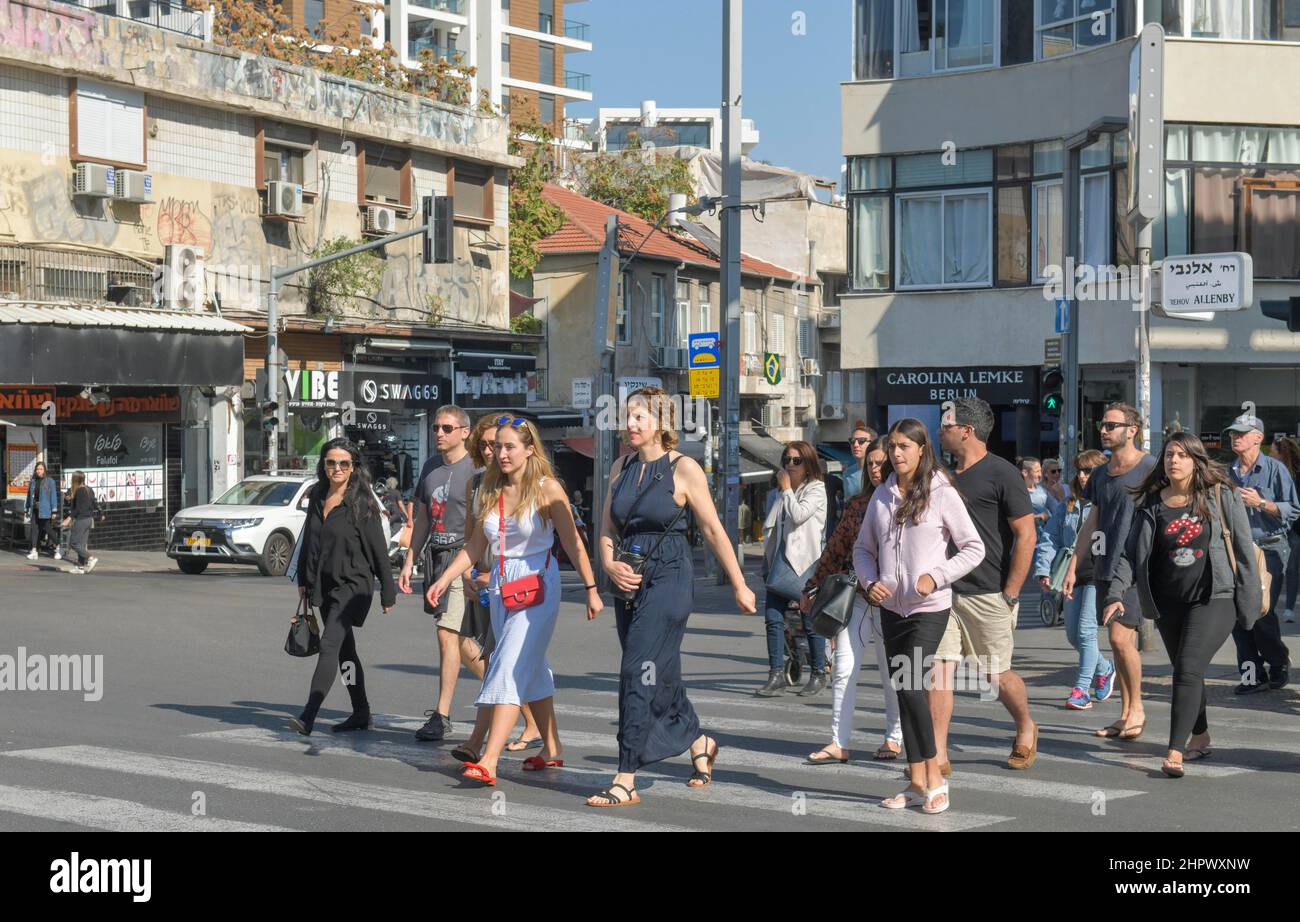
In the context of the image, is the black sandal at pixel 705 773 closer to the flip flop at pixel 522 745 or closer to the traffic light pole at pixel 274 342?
the flip flop at pixel 522 745

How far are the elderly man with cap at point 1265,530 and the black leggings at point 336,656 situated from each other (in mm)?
6112

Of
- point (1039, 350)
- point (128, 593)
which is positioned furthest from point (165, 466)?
point (1039, 350)

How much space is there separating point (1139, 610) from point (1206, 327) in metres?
16.0

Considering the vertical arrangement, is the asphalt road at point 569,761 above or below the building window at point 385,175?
below

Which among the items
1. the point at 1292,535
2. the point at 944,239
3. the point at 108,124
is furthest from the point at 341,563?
the point at 108,124

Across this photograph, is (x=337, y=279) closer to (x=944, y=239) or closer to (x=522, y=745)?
(x=944, y=239)

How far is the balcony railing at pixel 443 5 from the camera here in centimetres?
7994

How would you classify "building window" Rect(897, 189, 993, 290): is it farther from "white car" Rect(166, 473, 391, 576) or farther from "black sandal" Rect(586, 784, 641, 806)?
"black sandal" Rect(586, 784, 641, 806)

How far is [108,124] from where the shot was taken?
30469 mm

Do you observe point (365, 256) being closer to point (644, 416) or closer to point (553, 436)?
point (553, 436)

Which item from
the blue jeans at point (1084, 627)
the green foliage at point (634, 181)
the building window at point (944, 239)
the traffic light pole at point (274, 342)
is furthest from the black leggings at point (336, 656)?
the green foliage at point (634, 181)

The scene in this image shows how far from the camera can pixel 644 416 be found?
26.2ft

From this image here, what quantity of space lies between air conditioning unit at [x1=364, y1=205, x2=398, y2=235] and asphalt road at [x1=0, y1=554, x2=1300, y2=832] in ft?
73.1

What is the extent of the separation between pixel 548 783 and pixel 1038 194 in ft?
65.2
